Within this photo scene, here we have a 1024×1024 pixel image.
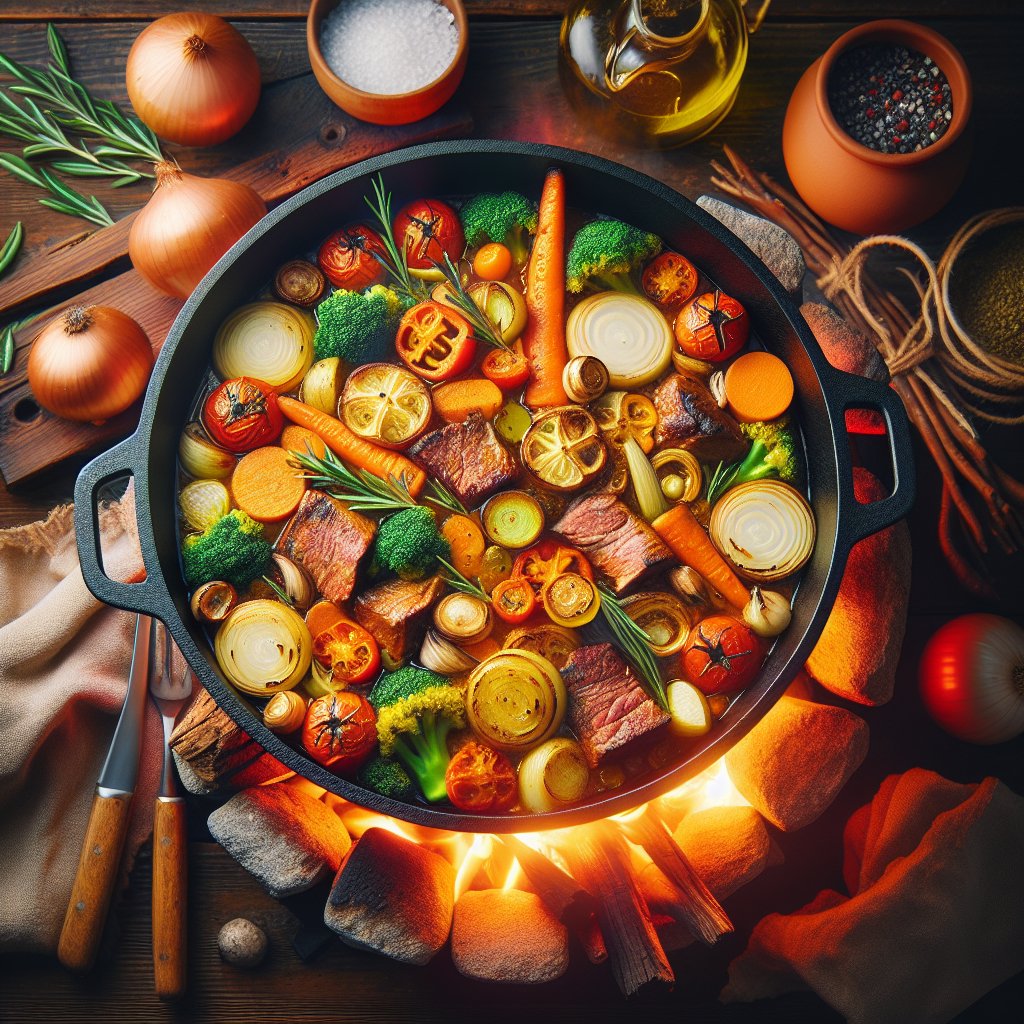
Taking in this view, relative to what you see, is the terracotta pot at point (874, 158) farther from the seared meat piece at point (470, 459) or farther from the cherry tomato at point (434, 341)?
the seared meat piece at point (470, 459)

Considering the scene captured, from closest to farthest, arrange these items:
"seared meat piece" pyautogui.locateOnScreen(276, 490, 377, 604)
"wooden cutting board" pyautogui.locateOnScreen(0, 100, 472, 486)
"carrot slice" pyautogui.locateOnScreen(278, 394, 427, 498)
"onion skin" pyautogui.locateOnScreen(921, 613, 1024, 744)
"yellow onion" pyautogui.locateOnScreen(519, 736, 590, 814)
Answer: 1. "yellow onion" pyautogui.locateOnScreen(519, 736, 590, 814)
2. "seared meat piece" pyautogui.locateOnScreen(276, 490, 377, 604)
3. "carrot slice" pyautogui.locateOnScreen(278, 394, 427, 498)
4. "onion skin" pyautogui.locateOnScreen(921, 613, 1024, 744)
5. "wooden cutting board" pyautogui.locateOnScreen(0, 100, 472, 486)

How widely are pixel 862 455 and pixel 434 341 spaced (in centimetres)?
149

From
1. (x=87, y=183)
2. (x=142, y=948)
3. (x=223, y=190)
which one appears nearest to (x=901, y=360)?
(x=223, y=190)

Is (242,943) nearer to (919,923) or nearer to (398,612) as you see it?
(398,612)

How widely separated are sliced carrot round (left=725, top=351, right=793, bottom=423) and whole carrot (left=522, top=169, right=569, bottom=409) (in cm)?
53

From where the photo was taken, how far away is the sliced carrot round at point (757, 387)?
273 centimetres

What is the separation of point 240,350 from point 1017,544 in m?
2.76

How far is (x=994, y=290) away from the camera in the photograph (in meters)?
2.99

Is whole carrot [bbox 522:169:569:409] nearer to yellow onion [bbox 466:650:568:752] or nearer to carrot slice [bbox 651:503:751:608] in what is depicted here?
carrot slice [bbox 651:503:751:608]

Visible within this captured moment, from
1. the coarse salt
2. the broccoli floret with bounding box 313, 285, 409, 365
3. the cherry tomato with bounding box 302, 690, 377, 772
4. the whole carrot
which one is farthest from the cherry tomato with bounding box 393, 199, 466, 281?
the cherry tomato with bounding box 302, 690, 377, 772

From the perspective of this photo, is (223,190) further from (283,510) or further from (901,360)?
(901,360)

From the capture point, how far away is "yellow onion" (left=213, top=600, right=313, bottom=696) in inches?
99.4

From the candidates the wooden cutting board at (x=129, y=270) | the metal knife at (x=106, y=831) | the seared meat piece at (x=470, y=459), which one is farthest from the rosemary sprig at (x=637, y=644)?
A: the wooden cutting board at (x=129, y=270)

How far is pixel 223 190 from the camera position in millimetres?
2840
